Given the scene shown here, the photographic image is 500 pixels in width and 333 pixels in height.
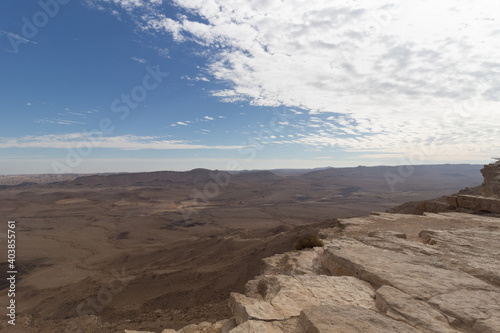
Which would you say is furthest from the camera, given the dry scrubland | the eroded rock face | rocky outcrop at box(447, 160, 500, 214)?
the eroded rock face

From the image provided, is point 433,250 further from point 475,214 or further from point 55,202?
point 55,202

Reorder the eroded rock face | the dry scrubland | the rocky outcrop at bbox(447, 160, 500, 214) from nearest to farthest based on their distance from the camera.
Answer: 1. the rocky outcrop at bbox(447, 160, 500, 214)
2. the dry scrubland
3. the eroded rock face

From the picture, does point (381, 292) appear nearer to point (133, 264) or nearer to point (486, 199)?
point (486, 199)

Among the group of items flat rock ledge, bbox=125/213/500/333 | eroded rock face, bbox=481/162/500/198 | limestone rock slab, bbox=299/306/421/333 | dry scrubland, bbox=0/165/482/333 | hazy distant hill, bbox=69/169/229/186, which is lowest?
dry scrubland, bbox=0/165/482/333

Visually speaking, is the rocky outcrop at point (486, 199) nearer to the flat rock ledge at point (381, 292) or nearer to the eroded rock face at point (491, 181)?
the eroded rock face at point (491, 181)

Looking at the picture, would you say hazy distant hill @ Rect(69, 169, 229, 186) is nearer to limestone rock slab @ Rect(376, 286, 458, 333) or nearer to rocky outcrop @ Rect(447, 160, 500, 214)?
rocky outcrop @ Rect(447, 160, 500, 214)

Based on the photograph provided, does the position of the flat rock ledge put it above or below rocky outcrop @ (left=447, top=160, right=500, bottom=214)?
below

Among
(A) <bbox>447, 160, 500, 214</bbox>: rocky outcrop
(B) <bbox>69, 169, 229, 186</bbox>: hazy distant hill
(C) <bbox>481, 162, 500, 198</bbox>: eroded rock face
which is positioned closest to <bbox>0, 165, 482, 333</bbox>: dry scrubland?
(A) <bbox>447, 160, 500, 214</bbox>: rocky outcrop

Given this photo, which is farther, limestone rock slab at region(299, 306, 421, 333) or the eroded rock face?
the eroded rock face

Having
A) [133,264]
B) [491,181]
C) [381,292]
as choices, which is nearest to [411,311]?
[381,292]

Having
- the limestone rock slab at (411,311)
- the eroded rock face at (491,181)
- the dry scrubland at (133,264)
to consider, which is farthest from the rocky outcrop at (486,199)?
the limestone rock slab at (411,311)
